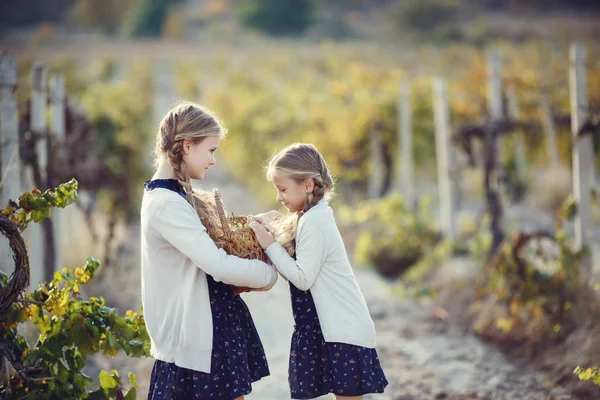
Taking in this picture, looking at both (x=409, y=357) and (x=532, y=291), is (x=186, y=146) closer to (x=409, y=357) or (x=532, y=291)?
(x=409, y=357)

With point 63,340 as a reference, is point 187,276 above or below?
above

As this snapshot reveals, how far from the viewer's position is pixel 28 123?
22.8 feet

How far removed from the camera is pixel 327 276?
320 cm

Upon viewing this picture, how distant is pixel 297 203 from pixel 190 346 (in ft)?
2.44

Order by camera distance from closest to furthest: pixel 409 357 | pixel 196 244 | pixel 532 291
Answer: pixel 196 244 → pixel 532 291 → pixel 409 357

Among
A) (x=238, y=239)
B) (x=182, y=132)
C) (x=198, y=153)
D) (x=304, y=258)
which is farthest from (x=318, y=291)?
(x=182, y=132)

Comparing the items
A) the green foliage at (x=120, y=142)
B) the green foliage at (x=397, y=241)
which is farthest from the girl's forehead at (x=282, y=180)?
the green foliage at (x=120, y=142)

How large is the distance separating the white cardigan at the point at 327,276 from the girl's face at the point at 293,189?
0.24 feet

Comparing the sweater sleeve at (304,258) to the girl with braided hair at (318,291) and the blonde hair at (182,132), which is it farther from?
the blonde hair at (182,132)

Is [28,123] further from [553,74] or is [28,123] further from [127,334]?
[553,74]

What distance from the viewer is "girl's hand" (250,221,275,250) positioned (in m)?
3.11

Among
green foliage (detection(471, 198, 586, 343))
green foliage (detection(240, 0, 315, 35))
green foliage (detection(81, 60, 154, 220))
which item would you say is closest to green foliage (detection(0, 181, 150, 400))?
green foliage (detection(471, 198, 586, 343))

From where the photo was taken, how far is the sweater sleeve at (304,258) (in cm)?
309

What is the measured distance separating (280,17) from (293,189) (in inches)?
2494
